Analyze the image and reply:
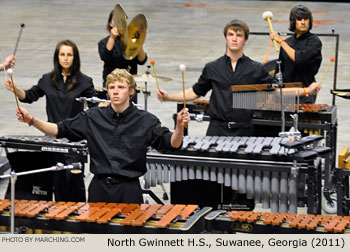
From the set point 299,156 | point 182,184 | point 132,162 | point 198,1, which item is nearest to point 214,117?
point 182,184

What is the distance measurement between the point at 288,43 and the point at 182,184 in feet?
7.37

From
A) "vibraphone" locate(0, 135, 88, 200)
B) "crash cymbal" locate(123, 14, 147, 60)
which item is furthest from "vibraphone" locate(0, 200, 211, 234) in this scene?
"crash cymbal" locate(123, 14, 147, 60)

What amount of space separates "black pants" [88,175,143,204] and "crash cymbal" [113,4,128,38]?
128 inches

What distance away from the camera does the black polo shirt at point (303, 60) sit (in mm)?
9133

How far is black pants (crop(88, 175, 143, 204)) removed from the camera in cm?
652

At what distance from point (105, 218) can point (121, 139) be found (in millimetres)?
745

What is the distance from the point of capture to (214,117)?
820cm

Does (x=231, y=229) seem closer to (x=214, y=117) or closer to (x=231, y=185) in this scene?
(x=231, y=185)

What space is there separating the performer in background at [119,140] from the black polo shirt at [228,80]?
1.63 meters

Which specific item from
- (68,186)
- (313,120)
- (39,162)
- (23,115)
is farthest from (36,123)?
(313,120)

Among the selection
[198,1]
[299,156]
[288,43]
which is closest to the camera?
[299,156]

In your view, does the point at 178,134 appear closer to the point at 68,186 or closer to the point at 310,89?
the point at 68,186

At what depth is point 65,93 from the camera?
8000 millimetres

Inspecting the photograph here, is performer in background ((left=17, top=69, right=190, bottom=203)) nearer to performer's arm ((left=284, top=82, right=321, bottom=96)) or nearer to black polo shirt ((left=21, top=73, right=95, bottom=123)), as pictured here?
black polo shirt ((left=21, top=73, right=95, bottom=123))
